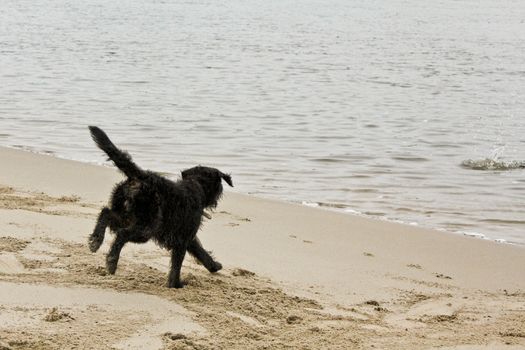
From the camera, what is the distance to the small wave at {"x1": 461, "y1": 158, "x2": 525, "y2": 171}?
11.8 metres

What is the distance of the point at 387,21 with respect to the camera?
43750 mm

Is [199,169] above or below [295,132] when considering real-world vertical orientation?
above

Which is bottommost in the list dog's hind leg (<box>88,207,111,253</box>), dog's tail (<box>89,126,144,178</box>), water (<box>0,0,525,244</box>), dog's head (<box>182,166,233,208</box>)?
water (<box>0,0,525,244</box>)

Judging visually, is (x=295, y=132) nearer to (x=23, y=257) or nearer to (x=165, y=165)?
(x=165, y=165)

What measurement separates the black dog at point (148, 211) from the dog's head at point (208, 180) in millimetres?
118

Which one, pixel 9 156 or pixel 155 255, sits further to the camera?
pixel 9 156

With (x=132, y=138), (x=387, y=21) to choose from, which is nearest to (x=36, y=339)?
(x=132, y=138)

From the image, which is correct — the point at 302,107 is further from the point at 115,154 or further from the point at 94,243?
the point at 115,154

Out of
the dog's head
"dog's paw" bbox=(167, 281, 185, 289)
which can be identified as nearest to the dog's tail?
the dog's head

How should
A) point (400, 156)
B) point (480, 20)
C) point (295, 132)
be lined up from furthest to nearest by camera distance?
1. point (480, 20)
2. point (295, 132)
3. point (400, 156)

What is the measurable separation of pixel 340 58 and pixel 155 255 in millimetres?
21672

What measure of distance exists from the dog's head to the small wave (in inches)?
267

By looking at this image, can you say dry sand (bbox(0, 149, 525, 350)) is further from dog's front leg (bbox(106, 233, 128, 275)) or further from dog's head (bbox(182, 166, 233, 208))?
dog's head (bbox(182, 166, 233, 208))

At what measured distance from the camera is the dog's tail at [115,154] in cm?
509
